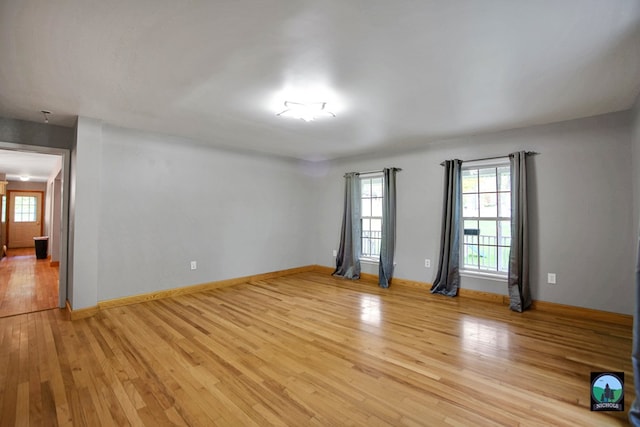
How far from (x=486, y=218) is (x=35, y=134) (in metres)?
6.23

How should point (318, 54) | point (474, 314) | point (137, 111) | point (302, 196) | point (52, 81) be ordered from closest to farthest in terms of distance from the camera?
point (318, 54) → point (52, 81) → point (137, 111) → point (474, 314) → point (302, 196)

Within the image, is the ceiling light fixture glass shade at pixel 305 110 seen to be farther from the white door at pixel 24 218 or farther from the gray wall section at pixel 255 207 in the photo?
the white door at pixel 24 218

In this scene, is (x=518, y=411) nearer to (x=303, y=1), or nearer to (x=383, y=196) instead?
(x=303, y=1)

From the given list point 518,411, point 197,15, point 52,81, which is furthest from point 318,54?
point 518,411

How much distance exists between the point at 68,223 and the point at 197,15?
367 cm

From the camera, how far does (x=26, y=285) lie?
496 cm

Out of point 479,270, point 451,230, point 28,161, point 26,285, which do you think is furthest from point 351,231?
point 28,161

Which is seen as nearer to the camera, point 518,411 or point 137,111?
point 518,411

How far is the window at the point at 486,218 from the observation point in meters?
4.23

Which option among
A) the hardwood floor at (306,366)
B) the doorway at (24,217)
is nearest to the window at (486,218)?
the hardwood floor at (306,366)

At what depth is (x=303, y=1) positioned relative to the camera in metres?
1.59

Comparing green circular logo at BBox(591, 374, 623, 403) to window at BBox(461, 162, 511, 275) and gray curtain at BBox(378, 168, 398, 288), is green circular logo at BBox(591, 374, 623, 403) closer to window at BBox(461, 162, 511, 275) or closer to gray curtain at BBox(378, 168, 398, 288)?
window at BBox(461, 162, 511, 275)

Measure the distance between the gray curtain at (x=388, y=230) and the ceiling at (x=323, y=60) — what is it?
5.44 ft

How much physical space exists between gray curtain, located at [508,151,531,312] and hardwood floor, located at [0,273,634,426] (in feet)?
0.85
